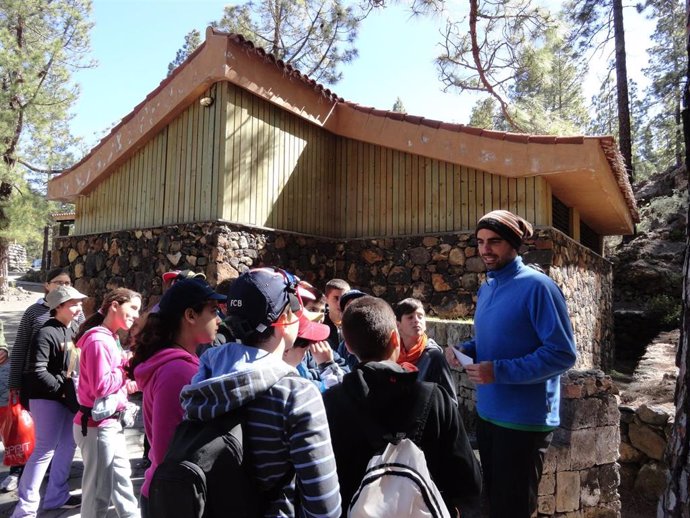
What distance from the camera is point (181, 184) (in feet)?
21.7

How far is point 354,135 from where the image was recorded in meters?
7.46

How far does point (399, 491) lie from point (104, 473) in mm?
2346

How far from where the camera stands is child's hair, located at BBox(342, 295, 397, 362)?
1.76m

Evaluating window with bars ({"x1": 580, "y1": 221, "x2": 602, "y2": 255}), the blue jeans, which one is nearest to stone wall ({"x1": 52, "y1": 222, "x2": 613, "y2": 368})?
window with bars ({"x1": 580, "y1": 221, "x2": 602, "y2": 255})

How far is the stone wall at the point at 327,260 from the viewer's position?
6.12 metres

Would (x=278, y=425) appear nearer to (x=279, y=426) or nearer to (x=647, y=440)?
(x=279, y=426)

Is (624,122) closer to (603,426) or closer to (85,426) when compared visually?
(603,426)

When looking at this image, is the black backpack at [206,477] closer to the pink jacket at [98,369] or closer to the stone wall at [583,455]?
the pink jacket at [98,369]

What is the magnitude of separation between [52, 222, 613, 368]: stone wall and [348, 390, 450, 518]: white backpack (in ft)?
16.0

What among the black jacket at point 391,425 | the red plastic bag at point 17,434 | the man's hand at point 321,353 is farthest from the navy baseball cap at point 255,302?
the red plastic bag at point 17,434

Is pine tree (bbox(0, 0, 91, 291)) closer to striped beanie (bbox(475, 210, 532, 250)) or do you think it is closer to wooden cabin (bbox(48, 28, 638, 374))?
wooden cabin (bbox(48, 28, 638, 374))

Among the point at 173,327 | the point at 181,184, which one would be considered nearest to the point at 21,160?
the point at 181,184

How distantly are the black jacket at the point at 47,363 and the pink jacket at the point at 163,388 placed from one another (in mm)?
1898

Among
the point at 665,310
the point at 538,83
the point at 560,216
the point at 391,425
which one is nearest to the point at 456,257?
the point at 560,216
